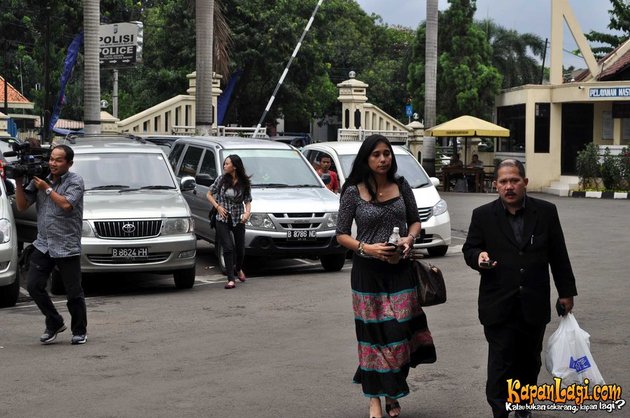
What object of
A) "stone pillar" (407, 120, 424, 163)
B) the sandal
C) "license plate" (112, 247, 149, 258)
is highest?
"stone pillar" (407, 120, 424, 163)

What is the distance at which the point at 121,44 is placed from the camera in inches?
1523

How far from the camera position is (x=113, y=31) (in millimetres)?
39250

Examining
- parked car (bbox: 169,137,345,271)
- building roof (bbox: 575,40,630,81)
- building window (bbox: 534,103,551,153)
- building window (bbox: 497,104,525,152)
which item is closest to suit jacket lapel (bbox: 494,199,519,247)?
parked car (bbox: 169,137,345,271)

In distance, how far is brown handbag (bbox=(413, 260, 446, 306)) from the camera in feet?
22.8

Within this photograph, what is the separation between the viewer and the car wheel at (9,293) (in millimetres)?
12469

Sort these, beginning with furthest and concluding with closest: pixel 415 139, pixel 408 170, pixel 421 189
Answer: pixel 415 139 → pixel 408 170 → pixel 421 189

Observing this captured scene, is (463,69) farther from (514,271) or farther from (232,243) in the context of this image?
(514,271)

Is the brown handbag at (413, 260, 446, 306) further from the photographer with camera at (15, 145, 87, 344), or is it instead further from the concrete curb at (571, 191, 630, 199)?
the concrete curb at (571, 191, 630, 199)

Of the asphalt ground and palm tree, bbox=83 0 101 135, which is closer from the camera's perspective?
the asphalt ground

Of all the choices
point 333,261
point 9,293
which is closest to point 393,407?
point 9,293

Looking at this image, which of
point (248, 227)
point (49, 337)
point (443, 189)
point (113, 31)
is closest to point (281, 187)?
point (248, 227)

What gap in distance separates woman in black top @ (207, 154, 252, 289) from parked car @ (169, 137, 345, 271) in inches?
29.1

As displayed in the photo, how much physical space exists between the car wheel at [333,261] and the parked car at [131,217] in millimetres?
2230

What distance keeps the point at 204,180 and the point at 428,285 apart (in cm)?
1019
